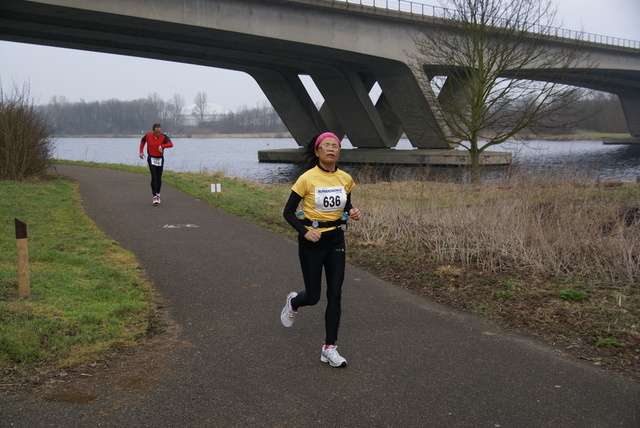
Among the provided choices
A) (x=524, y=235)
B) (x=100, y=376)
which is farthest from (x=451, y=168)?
(x=100, y=376)

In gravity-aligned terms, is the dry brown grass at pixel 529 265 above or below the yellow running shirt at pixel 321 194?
below

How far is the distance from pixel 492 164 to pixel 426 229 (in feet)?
105

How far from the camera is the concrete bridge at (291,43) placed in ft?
97.2

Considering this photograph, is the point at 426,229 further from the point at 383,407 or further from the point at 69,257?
the point at 383,407

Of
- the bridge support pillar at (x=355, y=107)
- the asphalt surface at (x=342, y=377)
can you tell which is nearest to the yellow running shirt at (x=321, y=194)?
the asphalt surface at (x=342, y=377)

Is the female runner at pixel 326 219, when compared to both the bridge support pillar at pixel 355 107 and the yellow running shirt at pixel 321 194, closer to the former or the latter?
the yellow running shirt at pixel 321 194

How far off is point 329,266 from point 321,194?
0.63 meters

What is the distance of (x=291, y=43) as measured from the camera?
34500 mm

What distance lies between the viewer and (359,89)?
45375mm

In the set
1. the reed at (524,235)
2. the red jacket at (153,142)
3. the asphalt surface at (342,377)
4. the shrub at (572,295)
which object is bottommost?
the asphalt surface at (342,377)

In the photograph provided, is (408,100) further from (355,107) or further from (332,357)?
(332,357)

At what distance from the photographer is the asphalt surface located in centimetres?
387

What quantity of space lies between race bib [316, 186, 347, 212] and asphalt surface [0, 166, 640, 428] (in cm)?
128

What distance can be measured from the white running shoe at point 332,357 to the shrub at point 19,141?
1683cm
